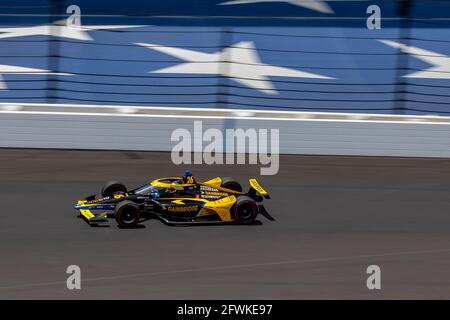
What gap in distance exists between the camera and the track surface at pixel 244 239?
7.59 metres

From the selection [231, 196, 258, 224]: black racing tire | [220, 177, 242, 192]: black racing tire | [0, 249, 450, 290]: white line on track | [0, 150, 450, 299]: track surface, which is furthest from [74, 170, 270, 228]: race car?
[0, 249, 450, 290]: white line on track

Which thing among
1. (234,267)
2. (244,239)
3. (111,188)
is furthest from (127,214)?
(234,267)

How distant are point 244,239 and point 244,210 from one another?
0.54 metres

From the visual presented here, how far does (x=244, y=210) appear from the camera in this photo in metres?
9.47

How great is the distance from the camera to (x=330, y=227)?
9.54 metres

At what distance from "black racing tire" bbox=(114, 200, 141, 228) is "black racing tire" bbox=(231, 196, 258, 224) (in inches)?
37.4

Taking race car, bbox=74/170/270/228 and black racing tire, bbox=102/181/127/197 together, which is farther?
black racing tire, bbox=102/181/127/197

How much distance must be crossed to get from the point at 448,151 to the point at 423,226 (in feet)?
11.6

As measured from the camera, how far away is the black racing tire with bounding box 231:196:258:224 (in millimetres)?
9430

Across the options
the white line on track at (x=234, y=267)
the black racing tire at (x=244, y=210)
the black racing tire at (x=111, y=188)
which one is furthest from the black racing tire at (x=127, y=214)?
the white line on track at (x=234, y=267)

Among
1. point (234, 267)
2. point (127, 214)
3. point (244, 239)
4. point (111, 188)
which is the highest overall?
point (111, 188)

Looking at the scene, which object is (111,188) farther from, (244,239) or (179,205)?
(244,239)

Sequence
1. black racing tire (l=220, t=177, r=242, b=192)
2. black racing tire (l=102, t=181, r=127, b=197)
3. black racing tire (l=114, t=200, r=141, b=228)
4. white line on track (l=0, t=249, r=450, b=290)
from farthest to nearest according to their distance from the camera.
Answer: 1. black racing tire (l=220, t=177, r=242, b=192)
2. black racing tire (l=102, t=181, r=127, b=197)
3. black racing tire (l=114, t=200, r=141, b=228)
4. white line on track (l=0, t=249, r=450, b=290)

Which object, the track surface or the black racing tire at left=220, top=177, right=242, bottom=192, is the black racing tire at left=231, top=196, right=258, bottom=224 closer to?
the track surface
